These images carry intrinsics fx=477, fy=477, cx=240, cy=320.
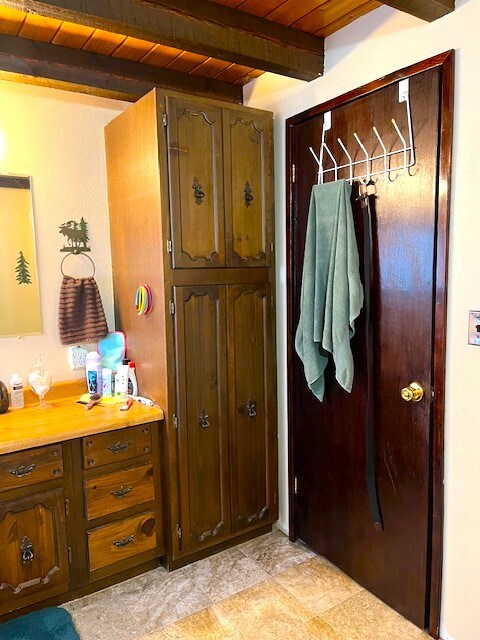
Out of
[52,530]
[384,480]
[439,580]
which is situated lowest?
[439,580]

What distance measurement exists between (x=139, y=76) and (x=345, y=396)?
1.85m

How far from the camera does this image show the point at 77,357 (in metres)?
2.53

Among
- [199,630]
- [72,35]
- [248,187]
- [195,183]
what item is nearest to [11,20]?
[72,35]

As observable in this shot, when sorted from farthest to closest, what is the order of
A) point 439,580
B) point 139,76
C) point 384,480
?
point 139,76 → point 384,480 → point 439,580

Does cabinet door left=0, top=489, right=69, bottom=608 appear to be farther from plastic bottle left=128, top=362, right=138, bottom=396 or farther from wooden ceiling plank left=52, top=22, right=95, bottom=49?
wooden ceiling plank left=52, top=22, right=95, bottom=49

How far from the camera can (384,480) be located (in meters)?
2.05

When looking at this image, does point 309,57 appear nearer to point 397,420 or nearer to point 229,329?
point 229,329

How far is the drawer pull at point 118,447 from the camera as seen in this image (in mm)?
2160

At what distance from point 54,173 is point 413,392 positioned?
2.01m

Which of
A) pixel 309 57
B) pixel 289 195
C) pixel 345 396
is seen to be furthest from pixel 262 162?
pixel 345 396

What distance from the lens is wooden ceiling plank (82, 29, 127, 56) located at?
2048 millimetres

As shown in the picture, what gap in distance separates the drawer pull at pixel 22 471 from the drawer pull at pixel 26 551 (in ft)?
0.89

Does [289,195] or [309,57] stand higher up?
[309,57]

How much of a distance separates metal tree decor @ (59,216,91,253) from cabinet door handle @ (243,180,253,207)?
864 millimetres
